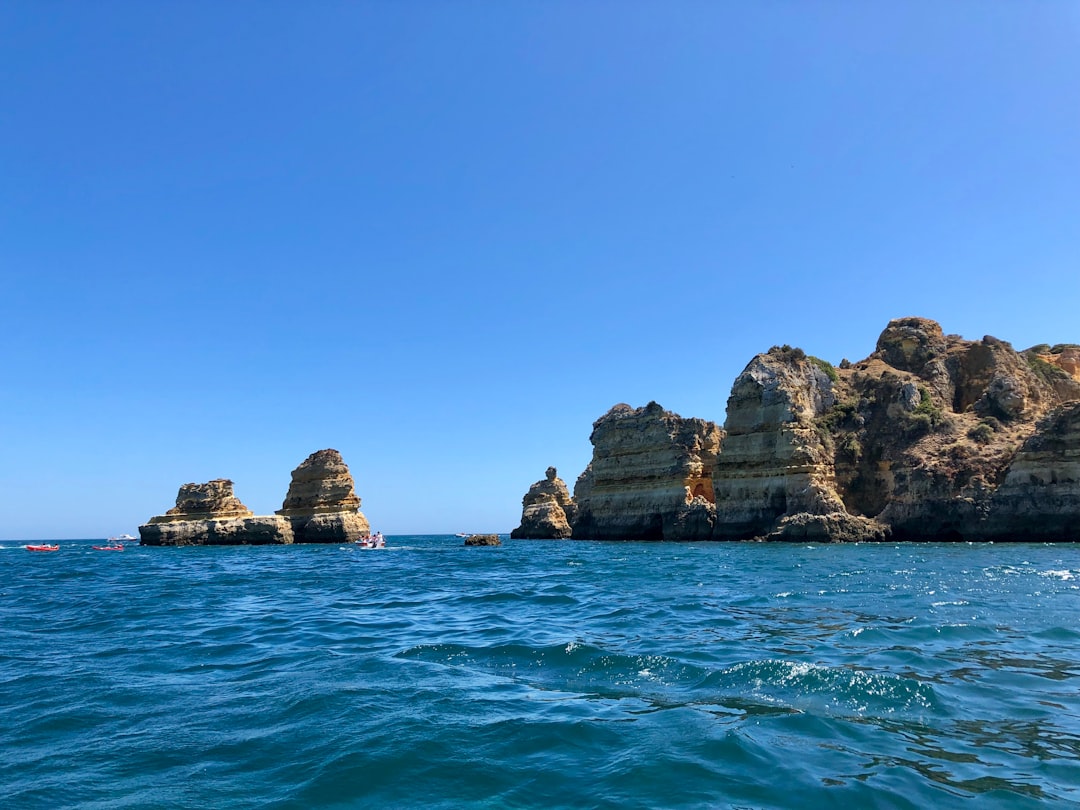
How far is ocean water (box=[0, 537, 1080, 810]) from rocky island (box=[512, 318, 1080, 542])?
32.4 m

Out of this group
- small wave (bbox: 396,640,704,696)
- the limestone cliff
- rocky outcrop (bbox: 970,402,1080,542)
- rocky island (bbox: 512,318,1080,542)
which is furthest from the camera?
the limestone cliff

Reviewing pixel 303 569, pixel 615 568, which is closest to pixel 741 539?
pixel 615 568

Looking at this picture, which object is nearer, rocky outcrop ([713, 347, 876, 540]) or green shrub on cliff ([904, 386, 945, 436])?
rocky outcrop ([713, 347, 876, 540])

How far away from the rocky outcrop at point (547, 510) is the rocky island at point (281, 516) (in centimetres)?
1944

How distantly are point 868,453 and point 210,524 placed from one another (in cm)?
6071

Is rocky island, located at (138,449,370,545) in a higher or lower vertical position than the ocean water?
higher

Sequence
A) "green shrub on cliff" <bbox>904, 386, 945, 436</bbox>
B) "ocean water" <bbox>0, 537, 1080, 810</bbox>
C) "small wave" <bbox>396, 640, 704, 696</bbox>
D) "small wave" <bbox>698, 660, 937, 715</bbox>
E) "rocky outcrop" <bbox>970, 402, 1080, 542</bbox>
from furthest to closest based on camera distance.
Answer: "green shrub on cliff" <bbox>904, 386, 945, 436</bbox> → "rocky outcrop" <bbox>970, 402, 1080, 542</bbox> → "small wave" <bbox>396, 640, 704, 696</bbox> → "small wave" <bbox>698, 660, 937, 715</bbox> → "ocean water" <bbox>0, 537, 1080, 810</bbox>

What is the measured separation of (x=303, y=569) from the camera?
94.6 feet

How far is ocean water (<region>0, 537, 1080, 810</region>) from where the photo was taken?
4758 millimetres

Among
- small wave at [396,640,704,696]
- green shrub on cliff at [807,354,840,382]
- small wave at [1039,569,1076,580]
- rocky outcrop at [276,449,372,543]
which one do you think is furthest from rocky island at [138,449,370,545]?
small wave at [396,640,704,696]

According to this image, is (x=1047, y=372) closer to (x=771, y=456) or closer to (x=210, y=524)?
(x=771, y=456)

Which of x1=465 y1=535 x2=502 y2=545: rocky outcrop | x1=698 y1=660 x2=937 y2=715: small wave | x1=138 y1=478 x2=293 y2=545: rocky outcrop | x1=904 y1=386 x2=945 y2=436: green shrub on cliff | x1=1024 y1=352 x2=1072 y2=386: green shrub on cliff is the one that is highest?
x1=1024 y1=352 x2=1072 y2=386: green shrub on cliff

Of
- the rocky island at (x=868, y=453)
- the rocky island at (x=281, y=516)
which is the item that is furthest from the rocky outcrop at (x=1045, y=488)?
the rocky island at (x=281, y=516)

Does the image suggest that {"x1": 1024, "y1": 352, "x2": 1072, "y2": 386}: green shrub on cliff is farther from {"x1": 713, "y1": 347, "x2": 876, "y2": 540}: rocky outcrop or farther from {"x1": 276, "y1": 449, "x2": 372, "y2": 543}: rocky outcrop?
{"x1": 276, "y1": 449, "x2": 372, "y2": 543}: rocky outcrop
